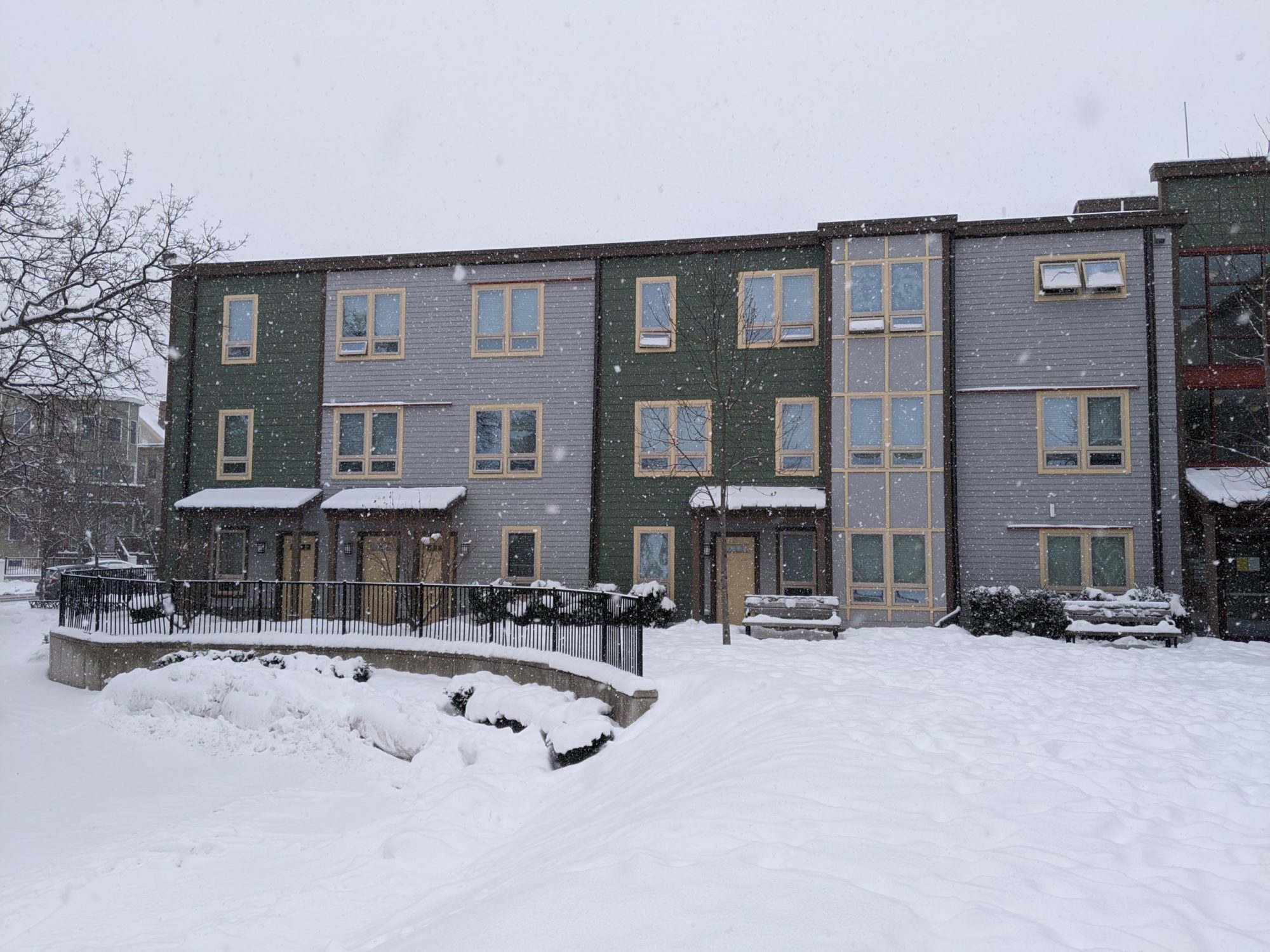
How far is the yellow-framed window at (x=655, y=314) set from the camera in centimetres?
1934

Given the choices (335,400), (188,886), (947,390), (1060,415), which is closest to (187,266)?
(335,400)

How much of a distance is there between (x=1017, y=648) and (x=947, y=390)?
6.39 meters

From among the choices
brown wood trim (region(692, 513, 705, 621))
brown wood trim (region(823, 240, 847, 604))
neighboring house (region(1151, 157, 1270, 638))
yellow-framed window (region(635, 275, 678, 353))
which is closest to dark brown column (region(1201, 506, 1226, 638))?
neighboring house (region(1151, 157, 1270, 638))

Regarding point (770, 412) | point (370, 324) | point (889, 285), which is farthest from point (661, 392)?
point (370, 324)

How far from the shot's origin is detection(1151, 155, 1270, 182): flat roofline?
1881cm

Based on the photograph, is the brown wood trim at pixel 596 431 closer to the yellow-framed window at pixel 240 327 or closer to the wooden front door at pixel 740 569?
the wooden front door at pixel 740 569

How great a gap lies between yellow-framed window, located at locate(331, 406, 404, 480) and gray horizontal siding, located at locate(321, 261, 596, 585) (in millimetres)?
201

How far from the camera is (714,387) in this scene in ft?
62.4

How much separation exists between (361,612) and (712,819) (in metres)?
11.8

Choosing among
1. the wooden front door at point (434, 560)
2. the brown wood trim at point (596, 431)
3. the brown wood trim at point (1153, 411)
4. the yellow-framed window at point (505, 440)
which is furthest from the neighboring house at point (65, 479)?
the brown wood trim at point (1153, 411)

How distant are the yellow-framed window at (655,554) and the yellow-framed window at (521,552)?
8.05 feet

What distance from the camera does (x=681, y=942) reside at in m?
3.46

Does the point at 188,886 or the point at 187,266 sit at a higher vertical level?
the point at 187,266

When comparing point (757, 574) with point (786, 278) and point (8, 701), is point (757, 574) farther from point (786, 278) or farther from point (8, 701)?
point (8, 701)
